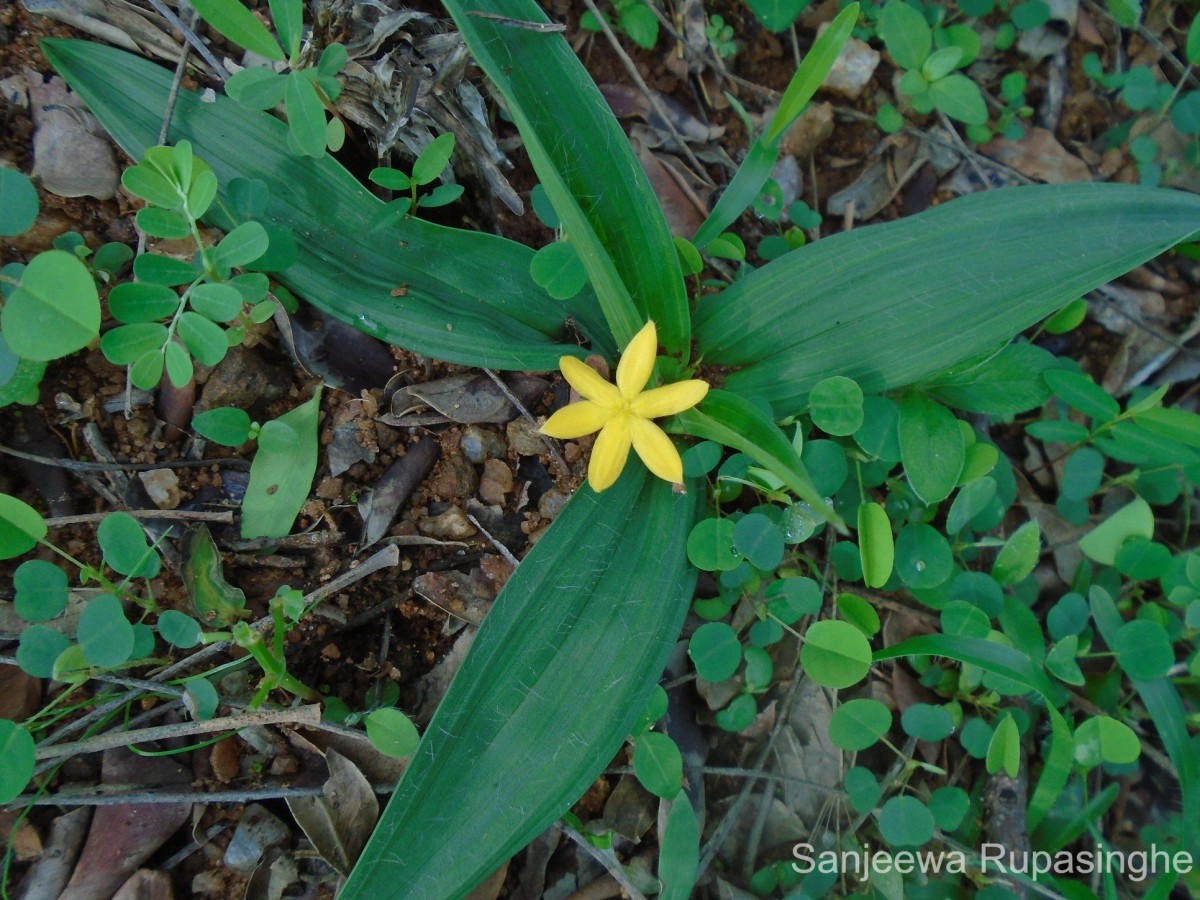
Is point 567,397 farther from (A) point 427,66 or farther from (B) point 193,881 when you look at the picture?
(B) point 193,881

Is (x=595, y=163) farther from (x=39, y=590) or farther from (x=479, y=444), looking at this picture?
(x=39, y=590)

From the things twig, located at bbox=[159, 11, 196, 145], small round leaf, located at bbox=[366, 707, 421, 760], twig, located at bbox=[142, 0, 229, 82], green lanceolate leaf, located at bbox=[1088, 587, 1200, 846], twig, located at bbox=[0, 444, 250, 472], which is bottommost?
green lanceolate leaf, located at bbox=[1088, 587, 1200, 846]

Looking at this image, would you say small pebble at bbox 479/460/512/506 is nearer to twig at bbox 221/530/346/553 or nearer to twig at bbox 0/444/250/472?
twig at bbox 221/530/346/553

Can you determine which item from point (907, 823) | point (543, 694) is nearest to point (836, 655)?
point (907, 823)

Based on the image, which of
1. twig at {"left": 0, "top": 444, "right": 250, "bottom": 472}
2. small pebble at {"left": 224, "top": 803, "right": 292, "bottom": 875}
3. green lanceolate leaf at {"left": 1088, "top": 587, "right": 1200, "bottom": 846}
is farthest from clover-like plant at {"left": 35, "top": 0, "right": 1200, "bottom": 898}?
small pebble at {"left": 224, "top": 803, "right": 292, "bottom": 875}

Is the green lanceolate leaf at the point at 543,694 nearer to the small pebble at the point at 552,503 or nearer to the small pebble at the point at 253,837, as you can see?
the small pebble at the point at 552,503

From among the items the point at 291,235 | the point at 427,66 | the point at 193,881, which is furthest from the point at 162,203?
the point at 193,881

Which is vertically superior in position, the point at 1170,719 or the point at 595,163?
the point at 595,163
